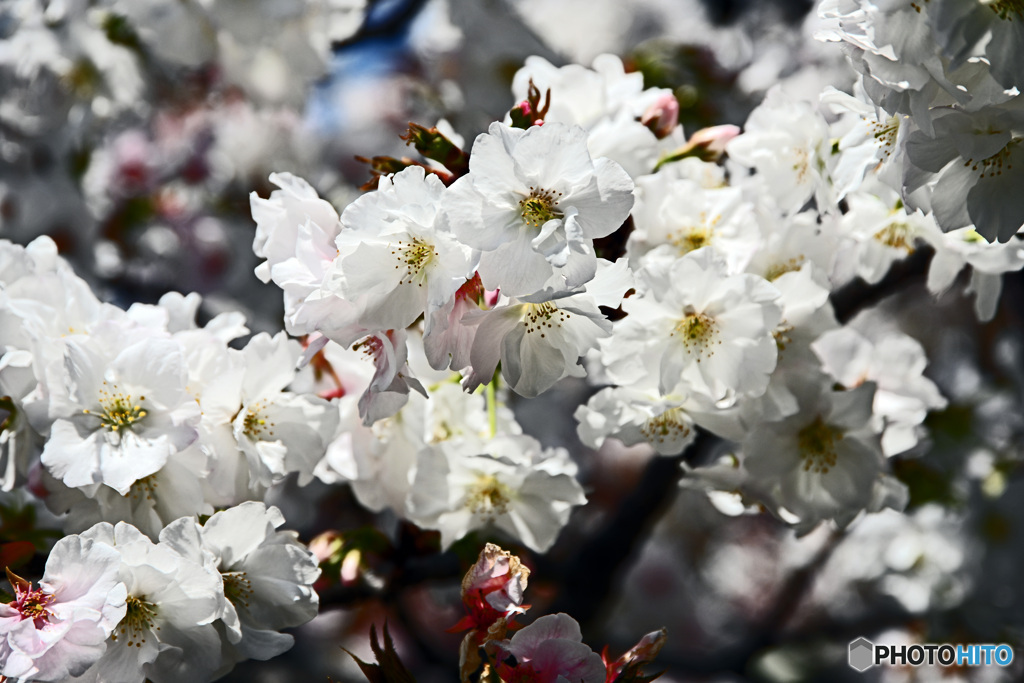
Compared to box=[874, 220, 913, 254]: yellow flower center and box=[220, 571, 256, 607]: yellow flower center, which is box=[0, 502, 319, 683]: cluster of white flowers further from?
box=[874, 220, 913, 254]: yellow flower center

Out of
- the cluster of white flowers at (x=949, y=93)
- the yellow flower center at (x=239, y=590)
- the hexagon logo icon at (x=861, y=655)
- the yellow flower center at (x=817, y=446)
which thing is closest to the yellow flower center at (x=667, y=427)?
the yellow flower center at (x=817, y=446)

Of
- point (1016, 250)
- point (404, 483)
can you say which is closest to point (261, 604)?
point (404, 483)

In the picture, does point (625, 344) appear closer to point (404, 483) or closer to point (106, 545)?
point (404, 483)

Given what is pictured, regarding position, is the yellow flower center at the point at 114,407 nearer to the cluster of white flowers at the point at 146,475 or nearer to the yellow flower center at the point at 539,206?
the cluster of white flowers at the point at 146,475

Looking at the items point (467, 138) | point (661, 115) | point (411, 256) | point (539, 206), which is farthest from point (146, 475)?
point (467, 138)

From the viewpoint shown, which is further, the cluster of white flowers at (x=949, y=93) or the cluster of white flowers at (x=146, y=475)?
the cluster of white flowers at (x=146, y=475)
